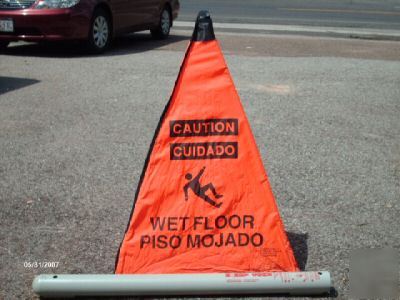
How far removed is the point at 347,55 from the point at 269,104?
432 centimetres

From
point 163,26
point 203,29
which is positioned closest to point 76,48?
point 163,26

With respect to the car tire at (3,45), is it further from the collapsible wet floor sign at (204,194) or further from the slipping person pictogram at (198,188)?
the slipping person pictogram at (198,188)

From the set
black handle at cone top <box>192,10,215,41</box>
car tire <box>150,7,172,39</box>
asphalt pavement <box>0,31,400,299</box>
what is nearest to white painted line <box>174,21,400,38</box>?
car tire <box>150,7,172,39</box>

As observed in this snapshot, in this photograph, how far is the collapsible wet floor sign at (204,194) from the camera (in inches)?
119

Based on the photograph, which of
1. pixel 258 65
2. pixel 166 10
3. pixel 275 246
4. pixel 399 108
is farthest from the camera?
pixel 166 10

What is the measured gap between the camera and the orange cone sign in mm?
3041

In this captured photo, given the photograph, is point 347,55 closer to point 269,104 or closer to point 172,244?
point 269,104

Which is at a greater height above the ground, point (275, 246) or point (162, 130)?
point (162, 130)

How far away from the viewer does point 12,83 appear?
26.3 ft

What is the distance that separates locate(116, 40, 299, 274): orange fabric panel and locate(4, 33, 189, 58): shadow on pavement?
7442 millimetres

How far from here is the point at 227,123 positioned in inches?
124

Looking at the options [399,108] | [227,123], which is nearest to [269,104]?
[399,108]

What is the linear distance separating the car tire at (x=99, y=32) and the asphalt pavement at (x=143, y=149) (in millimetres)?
448

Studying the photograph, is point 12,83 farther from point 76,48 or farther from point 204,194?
point 204,194
